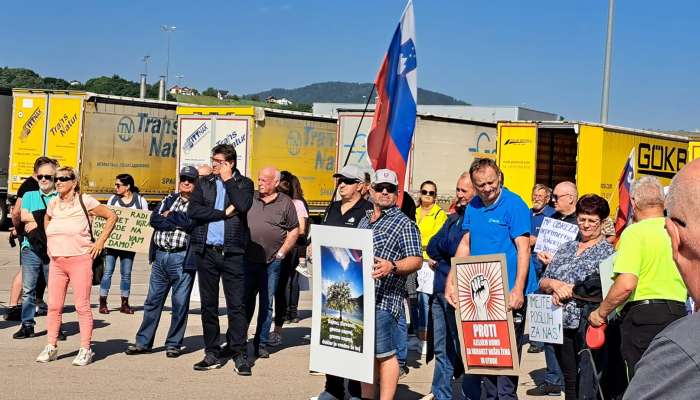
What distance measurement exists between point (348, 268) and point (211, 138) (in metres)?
19.4

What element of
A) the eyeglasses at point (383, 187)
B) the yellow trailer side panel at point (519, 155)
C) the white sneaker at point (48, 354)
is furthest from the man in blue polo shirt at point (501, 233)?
the yellow trailer side panel at point (519, 155)

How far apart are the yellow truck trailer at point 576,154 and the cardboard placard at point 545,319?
597 inches

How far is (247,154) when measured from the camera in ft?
87.3

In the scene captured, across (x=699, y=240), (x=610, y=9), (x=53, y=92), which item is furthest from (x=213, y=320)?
(x=610, y=9)

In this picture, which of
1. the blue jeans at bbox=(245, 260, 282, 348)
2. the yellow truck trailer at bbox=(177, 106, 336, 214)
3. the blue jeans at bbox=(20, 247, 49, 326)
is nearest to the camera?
the blue jeans at bbox=(245, 260, 282, 348)

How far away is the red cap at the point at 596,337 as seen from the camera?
654cm

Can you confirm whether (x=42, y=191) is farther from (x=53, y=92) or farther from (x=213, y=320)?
(x=53, y=92)

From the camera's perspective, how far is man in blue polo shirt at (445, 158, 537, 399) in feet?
23.5

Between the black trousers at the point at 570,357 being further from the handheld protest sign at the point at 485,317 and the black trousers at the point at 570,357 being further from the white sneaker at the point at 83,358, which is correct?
the white sneaker at the point at 83,358

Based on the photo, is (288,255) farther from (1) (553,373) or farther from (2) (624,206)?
(2) (624,206)

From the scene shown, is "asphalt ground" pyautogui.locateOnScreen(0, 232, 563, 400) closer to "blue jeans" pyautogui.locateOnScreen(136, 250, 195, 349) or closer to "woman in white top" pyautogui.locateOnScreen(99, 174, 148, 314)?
"blue jeans" pyautogui.locateOnScreen(136, 250, 195, 349)

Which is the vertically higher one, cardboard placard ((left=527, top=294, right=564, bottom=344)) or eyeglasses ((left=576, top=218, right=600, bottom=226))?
eyeglasses ((left=576, top=218, right=600, bottom=226))

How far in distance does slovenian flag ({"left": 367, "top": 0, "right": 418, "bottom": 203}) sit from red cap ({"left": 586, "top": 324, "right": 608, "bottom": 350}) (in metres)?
2.50

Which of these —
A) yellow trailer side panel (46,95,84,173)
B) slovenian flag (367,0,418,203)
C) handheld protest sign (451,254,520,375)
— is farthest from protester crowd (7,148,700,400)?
yellow trailer side panel (46,95,84,173)
